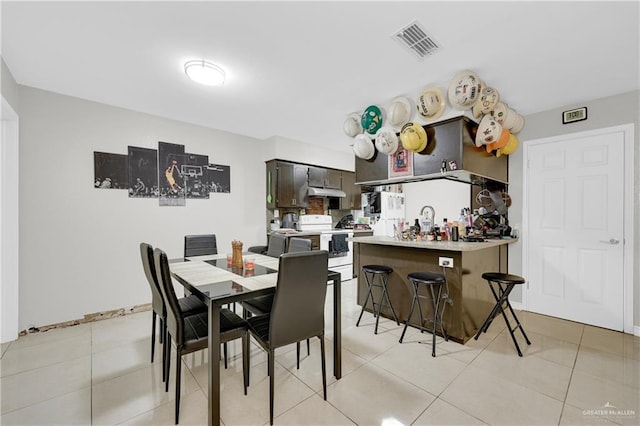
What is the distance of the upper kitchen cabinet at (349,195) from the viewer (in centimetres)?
596

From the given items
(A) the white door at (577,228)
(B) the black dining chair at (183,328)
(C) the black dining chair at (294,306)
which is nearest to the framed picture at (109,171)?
(B) the black dining chair at (183,328)

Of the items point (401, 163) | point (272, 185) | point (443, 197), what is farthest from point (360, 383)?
point (272, 185)

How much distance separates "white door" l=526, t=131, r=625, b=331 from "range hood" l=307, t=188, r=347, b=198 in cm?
302

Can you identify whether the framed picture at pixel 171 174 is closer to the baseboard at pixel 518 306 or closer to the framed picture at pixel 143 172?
the framed picture at pixel 143 172

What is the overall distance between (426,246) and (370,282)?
913mm

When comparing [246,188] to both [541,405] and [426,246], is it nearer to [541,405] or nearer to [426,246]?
[426,246]

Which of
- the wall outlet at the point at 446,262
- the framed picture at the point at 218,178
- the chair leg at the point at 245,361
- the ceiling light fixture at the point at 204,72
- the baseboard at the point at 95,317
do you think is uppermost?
the ceiling light fixture at the point at 204,72

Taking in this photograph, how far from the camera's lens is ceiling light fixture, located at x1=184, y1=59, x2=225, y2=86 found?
2.50 m

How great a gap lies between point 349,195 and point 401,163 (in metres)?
2.62

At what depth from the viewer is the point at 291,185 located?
4.99m

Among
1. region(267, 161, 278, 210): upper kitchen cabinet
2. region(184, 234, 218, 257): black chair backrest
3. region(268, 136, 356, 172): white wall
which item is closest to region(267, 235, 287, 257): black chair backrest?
region(184, 234, 218, 257): black chair backrest

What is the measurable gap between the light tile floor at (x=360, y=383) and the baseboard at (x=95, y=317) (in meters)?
0.10

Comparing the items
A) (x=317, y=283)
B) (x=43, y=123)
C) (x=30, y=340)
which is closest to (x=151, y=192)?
(x=43, y=123)

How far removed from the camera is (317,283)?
188 centimetres
